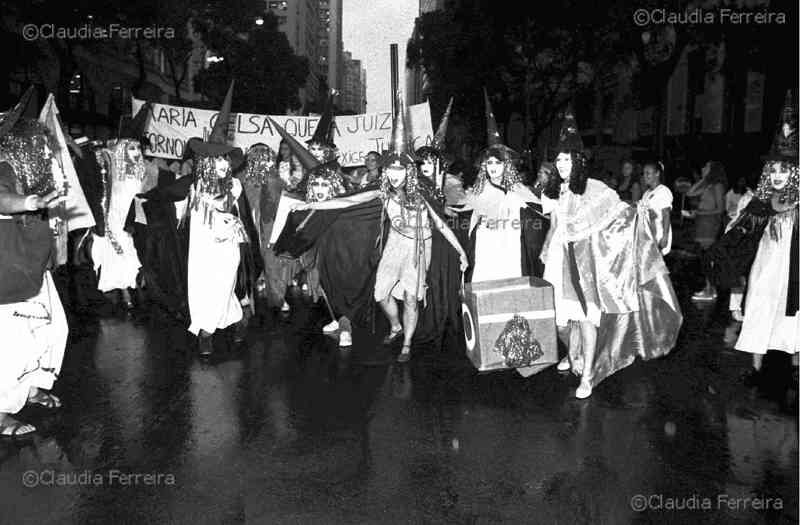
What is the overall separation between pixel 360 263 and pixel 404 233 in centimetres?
80

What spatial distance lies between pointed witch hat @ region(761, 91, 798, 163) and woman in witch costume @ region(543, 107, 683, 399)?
3.57 ft

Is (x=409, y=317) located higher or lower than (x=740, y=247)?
lower

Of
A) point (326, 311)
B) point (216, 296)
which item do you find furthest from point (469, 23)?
point (216, 296)

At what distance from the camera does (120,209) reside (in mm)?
9656

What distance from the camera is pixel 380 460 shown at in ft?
15.2

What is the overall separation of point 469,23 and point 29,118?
87.5 feet

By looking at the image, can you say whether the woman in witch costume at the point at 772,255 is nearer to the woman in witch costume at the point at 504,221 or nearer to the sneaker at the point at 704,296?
the woman in witch costume at the point at 504,221

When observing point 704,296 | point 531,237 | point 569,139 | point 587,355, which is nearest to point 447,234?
point 531,237

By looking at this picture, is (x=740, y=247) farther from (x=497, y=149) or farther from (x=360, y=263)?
(x=360, y=263)

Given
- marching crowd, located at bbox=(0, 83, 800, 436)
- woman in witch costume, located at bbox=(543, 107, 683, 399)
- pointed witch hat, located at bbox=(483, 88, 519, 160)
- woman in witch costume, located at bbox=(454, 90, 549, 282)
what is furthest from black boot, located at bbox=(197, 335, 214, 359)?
woman in witch costume, located at bbox=(543, 107, 683, 399)

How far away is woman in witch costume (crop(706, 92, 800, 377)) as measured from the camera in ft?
19.0

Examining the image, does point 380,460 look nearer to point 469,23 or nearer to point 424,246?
point 424,246

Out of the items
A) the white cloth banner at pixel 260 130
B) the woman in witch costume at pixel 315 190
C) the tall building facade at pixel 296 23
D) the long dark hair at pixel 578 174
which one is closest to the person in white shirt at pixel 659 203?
the long dark hair at pixel 578 174

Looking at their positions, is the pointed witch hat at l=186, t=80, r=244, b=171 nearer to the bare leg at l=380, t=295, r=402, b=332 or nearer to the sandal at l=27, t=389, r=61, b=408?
the bare leg at l=380, t=295, r=402, b=332
